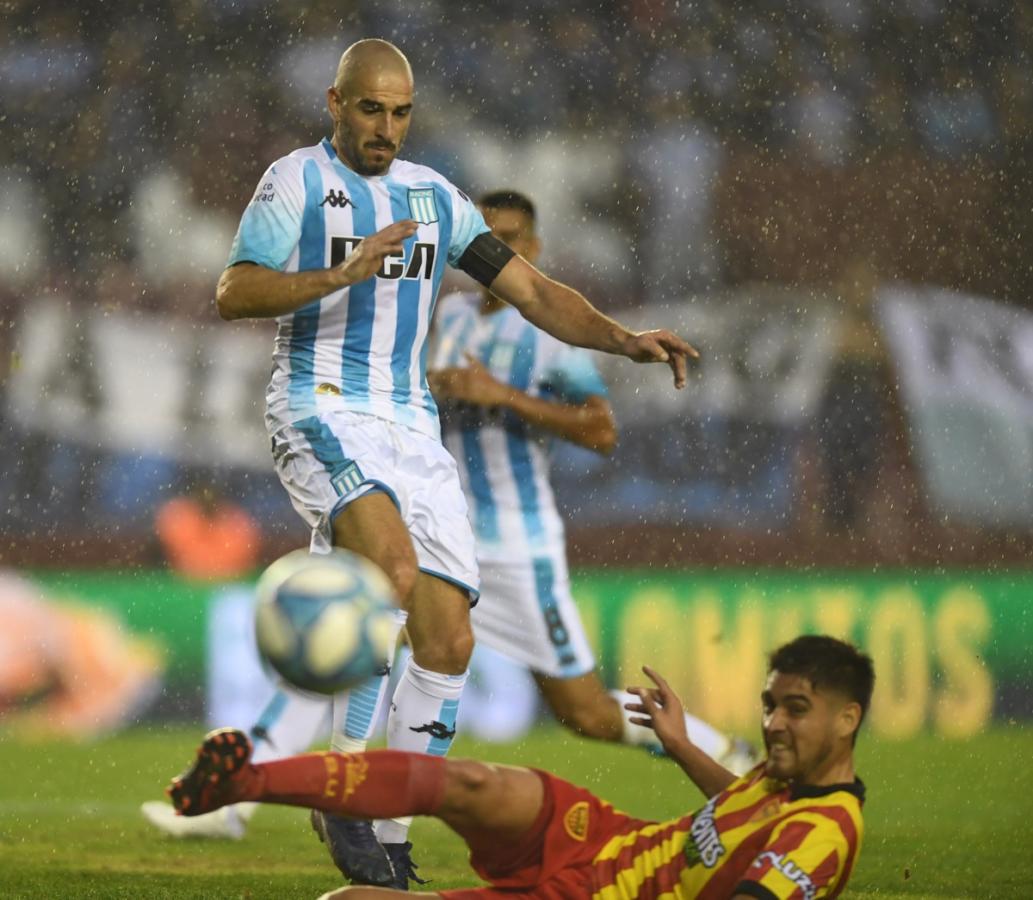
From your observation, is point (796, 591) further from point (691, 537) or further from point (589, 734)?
point (589, 734)

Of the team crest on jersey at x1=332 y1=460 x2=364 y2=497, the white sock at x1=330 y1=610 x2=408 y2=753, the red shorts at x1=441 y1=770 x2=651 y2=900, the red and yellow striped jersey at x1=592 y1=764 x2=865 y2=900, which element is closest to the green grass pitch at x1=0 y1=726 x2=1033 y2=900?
the white sock at x1=330 y1=610 x2=408 y2=753

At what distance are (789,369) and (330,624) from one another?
839cm

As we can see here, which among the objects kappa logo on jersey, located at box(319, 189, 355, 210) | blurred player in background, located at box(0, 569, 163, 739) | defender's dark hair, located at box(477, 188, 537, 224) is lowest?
blurred player in background, located at box(0, 569, 163, 739)

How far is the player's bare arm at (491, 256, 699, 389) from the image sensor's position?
417 centimetres

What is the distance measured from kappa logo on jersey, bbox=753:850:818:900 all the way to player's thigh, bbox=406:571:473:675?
1295mm

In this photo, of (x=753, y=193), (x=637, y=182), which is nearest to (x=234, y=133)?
(x=637, y=182)

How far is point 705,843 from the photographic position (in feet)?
10.5

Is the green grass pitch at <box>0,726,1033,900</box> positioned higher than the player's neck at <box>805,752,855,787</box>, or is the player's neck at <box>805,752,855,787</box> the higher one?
the player's neck at <box>805,752,855,787</box>

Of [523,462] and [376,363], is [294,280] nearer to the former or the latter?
[376,363]

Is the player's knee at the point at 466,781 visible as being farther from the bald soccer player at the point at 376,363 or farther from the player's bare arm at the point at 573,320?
the player's bare arm at the point at 573,320

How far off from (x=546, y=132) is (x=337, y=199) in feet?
27.0

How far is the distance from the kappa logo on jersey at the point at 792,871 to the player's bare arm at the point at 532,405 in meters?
2.43

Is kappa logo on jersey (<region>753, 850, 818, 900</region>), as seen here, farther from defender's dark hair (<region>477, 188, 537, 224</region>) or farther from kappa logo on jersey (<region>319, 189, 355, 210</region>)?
defender's dark hair (<region>477, 188, 537, 224</region>)

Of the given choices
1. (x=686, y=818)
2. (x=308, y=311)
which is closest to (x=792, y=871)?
(x=686, y=818)
